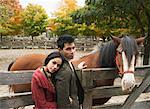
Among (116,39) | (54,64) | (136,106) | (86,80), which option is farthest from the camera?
(136,106)

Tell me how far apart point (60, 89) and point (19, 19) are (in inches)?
1567

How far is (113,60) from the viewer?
4.63m

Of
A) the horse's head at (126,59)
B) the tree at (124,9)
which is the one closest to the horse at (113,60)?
the horse's head at (126,59)

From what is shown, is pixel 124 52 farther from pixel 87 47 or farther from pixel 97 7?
pixel 87 47

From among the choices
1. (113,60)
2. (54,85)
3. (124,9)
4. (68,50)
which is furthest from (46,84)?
(124,9)

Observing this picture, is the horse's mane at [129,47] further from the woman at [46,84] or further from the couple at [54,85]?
the woman at [46,84]

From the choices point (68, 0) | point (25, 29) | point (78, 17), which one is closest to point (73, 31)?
point (25, 29)

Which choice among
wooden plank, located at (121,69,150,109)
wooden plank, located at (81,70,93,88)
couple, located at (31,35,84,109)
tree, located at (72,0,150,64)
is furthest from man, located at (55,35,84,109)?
tree, located at (72,0,150,64)

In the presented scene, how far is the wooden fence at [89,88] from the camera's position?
3963 mm

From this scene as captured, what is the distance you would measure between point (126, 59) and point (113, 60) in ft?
1.73

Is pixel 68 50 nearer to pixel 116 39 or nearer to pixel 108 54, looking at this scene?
pixel 116 39

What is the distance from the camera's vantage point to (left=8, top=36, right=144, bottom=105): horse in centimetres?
Result: 402

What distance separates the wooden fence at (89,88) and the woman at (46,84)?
58 centimetres

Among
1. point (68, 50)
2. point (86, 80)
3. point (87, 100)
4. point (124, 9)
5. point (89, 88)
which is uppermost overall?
point (124, 9)
